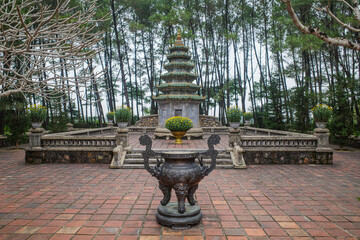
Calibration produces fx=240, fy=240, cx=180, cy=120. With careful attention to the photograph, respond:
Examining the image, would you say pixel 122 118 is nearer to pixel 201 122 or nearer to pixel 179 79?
pixel 179 79

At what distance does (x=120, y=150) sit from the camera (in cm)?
834

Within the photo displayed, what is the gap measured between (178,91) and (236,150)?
822cm

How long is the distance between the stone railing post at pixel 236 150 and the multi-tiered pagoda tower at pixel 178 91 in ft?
21.8

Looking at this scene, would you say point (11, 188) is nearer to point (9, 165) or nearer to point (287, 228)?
point (9, 165)

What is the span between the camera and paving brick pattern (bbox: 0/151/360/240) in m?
3.49

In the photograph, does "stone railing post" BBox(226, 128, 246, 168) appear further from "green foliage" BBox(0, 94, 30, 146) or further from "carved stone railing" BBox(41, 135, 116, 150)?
"green foliage" BBox(0, 94, 30, 146)

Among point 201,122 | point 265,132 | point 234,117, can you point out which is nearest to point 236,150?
point 234,117

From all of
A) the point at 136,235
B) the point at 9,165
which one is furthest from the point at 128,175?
the point at 9,165

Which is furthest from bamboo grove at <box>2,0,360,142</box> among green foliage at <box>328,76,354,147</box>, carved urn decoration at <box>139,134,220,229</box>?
carved urn decoration at <box>139,134,220,229</box>

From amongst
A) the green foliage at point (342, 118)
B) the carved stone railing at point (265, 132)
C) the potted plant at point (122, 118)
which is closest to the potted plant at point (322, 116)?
the carved stone railing at point (265, 132)

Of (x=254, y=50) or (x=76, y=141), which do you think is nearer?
(x=76, y=141)

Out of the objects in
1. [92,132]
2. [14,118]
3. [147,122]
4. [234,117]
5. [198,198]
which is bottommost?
[198,198]

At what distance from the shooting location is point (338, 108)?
39.9 feet

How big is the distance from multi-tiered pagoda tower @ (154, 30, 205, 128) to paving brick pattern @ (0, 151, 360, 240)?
8.27m
